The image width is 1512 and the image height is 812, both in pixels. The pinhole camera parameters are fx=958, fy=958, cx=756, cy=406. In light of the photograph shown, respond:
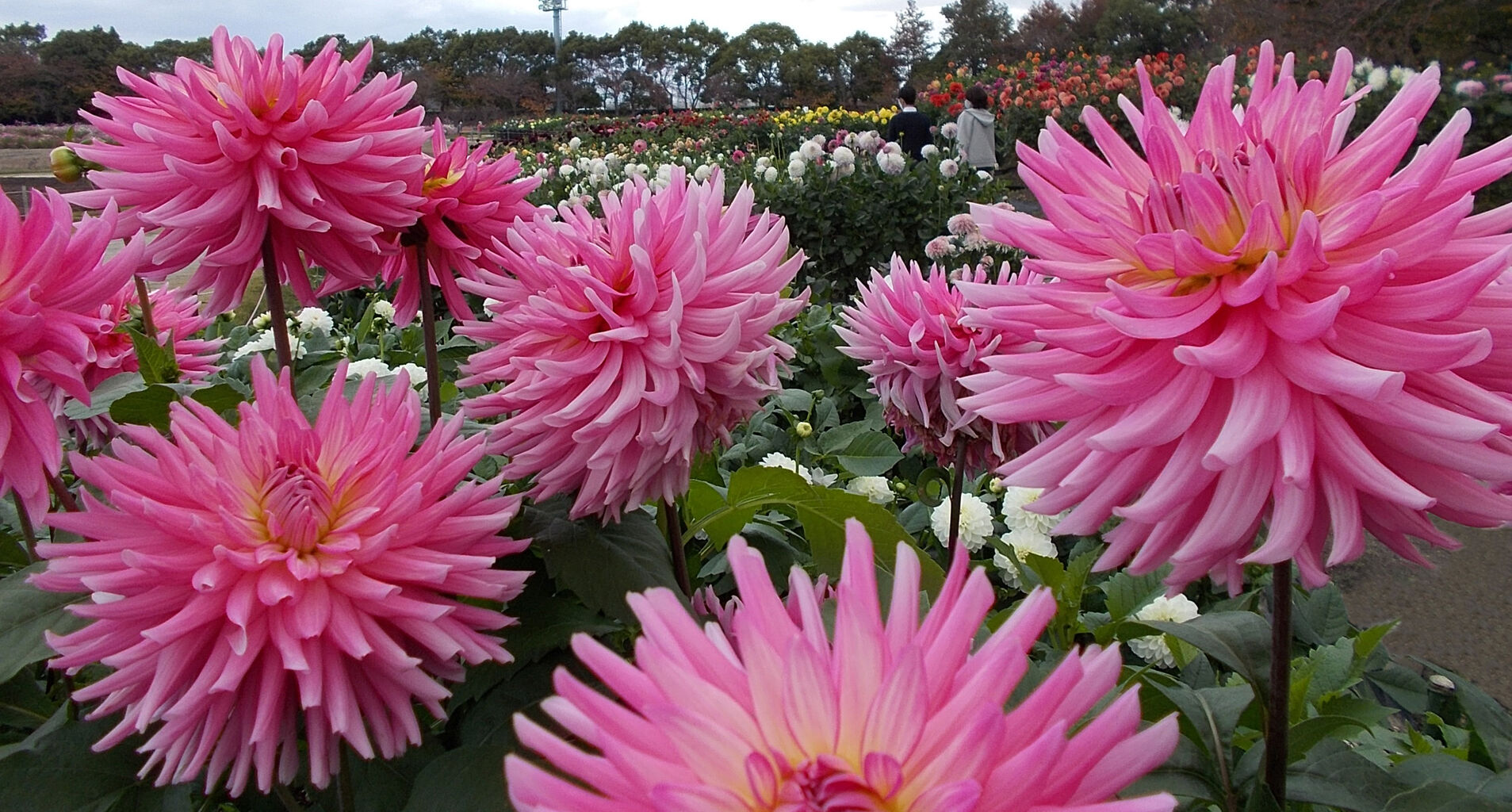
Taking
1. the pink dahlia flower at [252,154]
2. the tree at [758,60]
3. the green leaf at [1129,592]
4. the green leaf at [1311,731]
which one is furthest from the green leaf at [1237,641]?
the tree at [758,60]

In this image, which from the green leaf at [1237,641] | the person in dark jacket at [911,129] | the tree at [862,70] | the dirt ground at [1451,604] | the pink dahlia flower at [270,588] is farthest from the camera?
the tree at [862,70]

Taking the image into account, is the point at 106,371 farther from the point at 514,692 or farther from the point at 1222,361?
the point at 1222,361

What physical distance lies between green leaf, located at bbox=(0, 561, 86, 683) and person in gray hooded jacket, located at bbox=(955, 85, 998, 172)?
853cm

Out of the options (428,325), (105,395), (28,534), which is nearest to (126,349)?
(105,395)

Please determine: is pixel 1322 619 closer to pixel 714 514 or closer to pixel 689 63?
pixel 714 514

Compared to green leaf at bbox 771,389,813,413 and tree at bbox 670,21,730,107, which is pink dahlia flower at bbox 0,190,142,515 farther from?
tree at bbox 670,21,730,107

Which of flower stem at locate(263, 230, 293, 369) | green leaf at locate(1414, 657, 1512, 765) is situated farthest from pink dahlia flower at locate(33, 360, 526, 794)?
green leaf at locate(1414, 657, 1512, 765)

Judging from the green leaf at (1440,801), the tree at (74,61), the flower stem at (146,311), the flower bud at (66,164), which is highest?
the tree at (74,61)

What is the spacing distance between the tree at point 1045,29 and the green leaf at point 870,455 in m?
39.5

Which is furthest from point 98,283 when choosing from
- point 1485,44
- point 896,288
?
point 1485,44

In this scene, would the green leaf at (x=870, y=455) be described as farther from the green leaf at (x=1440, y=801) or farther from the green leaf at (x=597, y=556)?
the green leaf at (x=1440, y=801)

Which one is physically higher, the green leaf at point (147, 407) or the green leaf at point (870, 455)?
the green leaf at point (147, 407)

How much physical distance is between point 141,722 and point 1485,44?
15.4 metres

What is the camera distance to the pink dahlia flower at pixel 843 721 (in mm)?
380
